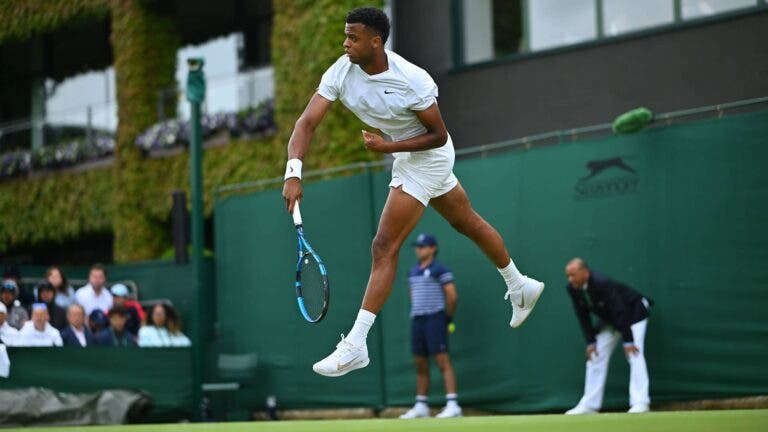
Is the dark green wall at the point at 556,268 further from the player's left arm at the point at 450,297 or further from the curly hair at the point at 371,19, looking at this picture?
the curly hair at the point at 371,19

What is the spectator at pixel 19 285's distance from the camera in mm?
13453

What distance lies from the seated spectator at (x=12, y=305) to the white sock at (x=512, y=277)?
20.6 feet

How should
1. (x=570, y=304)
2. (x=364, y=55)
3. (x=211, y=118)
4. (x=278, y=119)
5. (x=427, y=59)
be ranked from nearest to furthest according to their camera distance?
(x=364, y=55)
(x=570, y=304)
(x=427, y=59)
(x=278, y=119)
(x=211, y=118)

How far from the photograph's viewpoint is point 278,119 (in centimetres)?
1842

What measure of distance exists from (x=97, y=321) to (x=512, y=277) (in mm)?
6868

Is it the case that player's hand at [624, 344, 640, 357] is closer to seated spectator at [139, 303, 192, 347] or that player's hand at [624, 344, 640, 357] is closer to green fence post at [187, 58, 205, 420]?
green fence post at [187, 58, 205, 420]

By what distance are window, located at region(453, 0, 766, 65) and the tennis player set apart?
7821 mm

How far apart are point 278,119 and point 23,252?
8.79 meters

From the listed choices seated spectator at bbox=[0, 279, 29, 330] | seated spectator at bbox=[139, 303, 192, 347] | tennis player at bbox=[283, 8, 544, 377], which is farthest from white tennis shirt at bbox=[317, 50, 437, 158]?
seated spectator at bbox=[139, 303, 192, 347]

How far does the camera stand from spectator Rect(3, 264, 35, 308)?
13.5 meters

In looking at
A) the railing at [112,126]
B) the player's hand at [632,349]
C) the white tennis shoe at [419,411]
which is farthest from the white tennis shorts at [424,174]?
the railing at [112,126]

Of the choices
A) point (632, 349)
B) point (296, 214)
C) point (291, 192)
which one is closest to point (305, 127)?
point (291, 192)

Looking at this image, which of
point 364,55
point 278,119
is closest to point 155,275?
point 278,119

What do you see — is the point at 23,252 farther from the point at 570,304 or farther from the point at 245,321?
the point at 570,304
